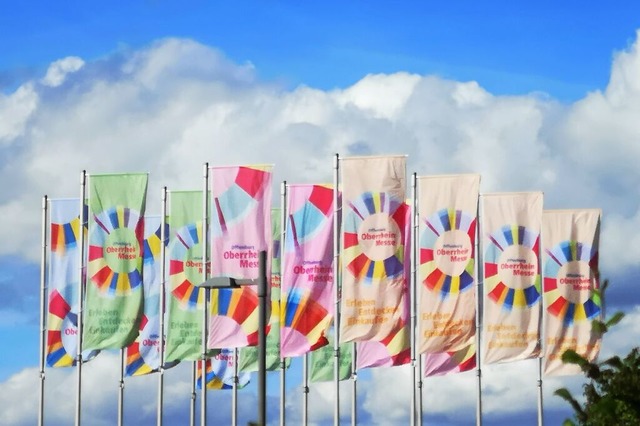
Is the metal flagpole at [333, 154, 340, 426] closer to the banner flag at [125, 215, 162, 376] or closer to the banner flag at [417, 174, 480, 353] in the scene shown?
the banner flag at [417, 174, 480, 353]

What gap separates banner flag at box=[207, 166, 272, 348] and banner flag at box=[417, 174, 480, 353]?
4866 millimetres

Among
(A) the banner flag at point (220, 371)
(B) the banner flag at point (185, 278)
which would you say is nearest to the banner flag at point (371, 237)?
(B) the banner flag at point (185, 278)

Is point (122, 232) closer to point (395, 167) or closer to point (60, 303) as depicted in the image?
point (60, 303)

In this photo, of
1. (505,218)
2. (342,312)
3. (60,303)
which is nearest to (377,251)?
(342,312)

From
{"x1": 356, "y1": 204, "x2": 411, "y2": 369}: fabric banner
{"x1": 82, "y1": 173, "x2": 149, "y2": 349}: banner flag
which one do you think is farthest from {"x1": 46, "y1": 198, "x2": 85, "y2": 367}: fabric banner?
{"x1": 356, "y1": 204, "x2": 411, "y2": 369}: fabric banner

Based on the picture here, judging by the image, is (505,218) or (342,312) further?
(505,218)

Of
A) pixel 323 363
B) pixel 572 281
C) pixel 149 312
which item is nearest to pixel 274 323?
pixel 323 363

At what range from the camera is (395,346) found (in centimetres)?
5422

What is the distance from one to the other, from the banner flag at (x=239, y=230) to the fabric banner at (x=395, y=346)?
3489mm

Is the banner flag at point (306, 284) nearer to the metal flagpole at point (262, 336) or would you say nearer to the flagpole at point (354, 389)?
the flagpole at point (354, 389)

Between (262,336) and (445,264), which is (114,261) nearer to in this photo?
(445,264)

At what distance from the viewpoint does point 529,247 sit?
57.2 metres

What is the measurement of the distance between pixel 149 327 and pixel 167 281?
2527mm

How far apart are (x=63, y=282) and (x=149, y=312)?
23.6 ft
